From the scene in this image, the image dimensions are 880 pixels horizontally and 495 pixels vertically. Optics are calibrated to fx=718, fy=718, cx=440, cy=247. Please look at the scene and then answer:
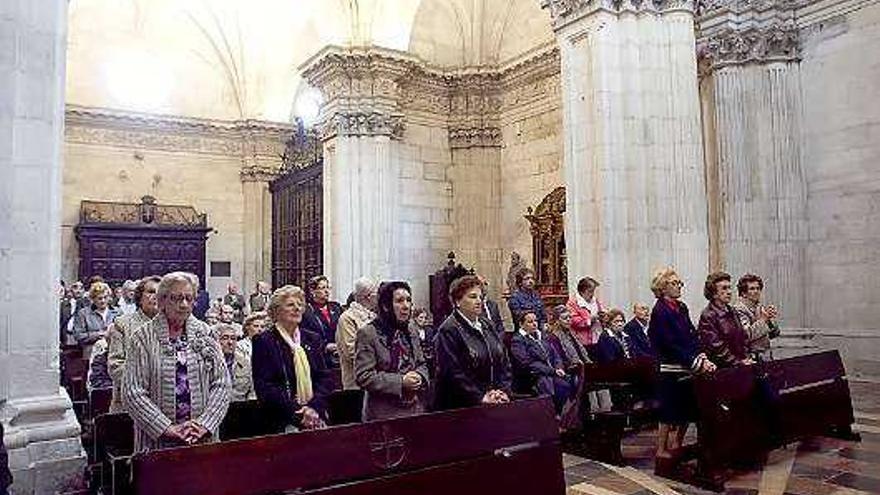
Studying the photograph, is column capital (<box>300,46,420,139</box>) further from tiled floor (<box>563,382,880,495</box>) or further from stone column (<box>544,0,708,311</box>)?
tiled floor (<box>563,382,880,495</box>)

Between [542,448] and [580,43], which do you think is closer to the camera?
[542,448]

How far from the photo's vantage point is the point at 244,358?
5.97m

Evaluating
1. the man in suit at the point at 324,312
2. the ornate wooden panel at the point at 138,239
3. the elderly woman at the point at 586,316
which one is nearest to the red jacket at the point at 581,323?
the elderly woman at the point at 586,316

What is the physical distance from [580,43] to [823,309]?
20.0ft

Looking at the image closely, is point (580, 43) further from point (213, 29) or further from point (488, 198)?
point (213, 29)

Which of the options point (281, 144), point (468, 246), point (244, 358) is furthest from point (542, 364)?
point (281, 144)

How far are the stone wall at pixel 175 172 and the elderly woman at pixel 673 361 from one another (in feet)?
57.5

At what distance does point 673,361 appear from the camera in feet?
19.9

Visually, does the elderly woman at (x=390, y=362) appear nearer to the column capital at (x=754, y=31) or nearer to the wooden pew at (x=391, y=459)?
the wooden pew at (x=391, y=459)

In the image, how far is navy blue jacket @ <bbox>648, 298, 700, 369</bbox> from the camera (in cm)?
602

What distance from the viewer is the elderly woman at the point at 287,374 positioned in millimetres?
4277

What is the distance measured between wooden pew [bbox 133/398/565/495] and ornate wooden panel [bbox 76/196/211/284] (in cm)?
1753

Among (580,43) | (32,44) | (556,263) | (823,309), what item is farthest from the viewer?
(556,263)

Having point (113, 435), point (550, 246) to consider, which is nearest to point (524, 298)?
point (113, 435)
